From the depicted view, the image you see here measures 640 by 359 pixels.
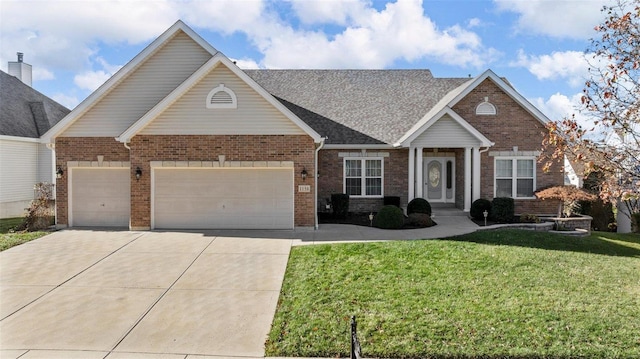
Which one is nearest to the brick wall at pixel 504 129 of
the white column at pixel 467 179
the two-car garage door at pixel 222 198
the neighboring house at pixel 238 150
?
the neighboring house at pixel 238 150

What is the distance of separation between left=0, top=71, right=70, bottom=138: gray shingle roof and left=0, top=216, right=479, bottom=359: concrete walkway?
11.4 m

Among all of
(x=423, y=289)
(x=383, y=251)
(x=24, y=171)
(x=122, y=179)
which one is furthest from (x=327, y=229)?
(x=24, y=171)

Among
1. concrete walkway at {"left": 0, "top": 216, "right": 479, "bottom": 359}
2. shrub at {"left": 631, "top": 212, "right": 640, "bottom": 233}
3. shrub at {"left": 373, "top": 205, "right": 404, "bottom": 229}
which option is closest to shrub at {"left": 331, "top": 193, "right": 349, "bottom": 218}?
shrub at {"left": 373, "top": 205, "right": 404, "bottom": 229}

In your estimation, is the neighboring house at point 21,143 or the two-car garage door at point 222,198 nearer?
the two-car garage door at point 222,198

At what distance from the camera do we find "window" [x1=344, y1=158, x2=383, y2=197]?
56.3ft

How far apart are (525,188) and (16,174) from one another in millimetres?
24206

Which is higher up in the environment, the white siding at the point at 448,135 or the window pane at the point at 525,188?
the white siding at the point at 448,135

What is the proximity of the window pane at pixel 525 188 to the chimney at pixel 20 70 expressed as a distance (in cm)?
2911

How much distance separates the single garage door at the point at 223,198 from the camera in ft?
44.9

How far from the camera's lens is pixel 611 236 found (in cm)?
1516

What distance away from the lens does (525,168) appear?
17.0 meters

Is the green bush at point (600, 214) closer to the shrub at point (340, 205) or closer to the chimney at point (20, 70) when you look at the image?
the shrub at point (340, 205)

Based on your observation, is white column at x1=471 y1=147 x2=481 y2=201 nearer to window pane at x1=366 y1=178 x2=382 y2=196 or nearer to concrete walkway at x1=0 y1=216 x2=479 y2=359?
window pane at x1=366 y1=178 x2=382 y2=196

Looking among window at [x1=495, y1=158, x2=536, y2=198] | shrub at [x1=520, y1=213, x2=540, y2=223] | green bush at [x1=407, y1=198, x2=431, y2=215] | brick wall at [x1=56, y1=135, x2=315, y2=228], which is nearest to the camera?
brick wall at [x1=56, y1=135, x2=315, y2=228]
